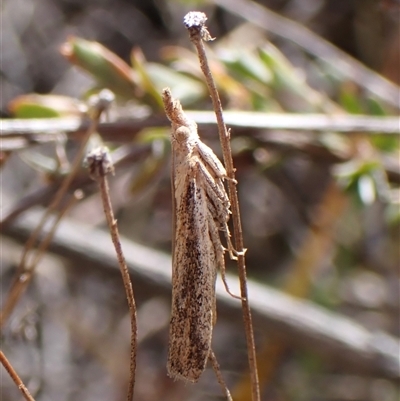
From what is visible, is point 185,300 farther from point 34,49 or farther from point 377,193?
point 34,49

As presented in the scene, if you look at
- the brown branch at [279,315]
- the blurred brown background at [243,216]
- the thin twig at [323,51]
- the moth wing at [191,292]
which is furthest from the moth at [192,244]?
the thin twig at [323,51]

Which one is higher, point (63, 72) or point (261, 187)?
point (63, 72)

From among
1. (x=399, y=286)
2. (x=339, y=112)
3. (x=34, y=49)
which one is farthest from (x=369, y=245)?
(x=34, y=49)

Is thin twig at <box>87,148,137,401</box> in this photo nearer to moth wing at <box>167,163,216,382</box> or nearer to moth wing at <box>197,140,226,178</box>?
moth wing at <box>167,163,216,382</box>

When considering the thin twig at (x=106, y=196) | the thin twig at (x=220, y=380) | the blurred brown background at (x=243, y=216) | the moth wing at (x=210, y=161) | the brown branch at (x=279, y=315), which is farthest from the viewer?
the brown branch at (x=279, y=315)

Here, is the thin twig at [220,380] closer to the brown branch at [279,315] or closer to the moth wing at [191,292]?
the moth wing at [191,292]

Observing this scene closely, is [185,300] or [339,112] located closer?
[185,300]

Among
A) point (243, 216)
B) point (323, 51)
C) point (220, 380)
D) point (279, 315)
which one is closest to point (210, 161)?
point (220, 380)

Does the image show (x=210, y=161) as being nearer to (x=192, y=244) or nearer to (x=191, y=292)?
(x=192, y=244)
